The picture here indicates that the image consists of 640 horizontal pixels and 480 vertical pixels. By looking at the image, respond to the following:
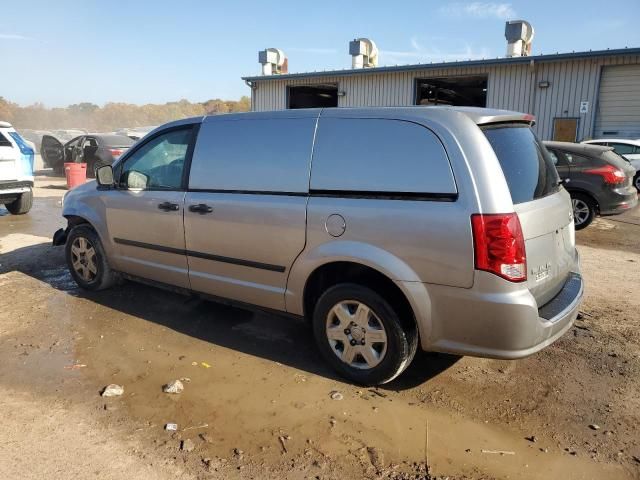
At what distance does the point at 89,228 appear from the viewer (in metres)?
5.36

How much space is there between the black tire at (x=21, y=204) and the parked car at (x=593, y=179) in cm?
982

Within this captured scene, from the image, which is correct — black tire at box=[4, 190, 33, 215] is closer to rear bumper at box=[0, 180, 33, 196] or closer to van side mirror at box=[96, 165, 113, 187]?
rear bumper at box=[0, 180, 33, 196]

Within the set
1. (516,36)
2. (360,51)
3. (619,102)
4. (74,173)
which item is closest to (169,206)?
(74,173)

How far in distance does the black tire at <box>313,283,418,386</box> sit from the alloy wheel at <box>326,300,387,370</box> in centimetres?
2

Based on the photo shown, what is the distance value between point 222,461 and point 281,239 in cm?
154

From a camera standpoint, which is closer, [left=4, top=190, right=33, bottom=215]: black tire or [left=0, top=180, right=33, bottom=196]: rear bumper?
[left=0, top=180, right=33, bottom=196]: rear bumper

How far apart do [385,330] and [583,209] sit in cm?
741

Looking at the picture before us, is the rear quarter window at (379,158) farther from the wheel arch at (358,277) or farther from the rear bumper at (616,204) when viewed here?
the rear bumper at (616,204)

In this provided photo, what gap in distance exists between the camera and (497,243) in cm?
292

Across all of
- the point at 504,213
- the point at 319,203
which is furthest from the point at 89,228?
the point at 504,213

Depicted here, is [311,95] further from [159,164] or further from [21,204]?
[159,164]

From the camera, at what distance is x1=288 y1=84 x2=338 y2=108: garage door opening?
24.0 m

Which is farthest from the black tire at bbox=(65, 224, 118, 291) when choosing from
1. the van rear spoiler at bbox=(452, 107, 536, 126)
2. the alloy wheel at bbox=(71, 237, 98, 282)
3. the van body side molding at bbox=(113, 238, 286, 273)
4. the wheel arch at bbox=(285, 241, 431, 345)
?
the van rear spoiler at bbox=(452, 107, 536, 126)

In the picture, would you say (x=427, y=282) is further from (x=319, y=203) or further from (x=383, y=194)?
(x=319, y=203)
